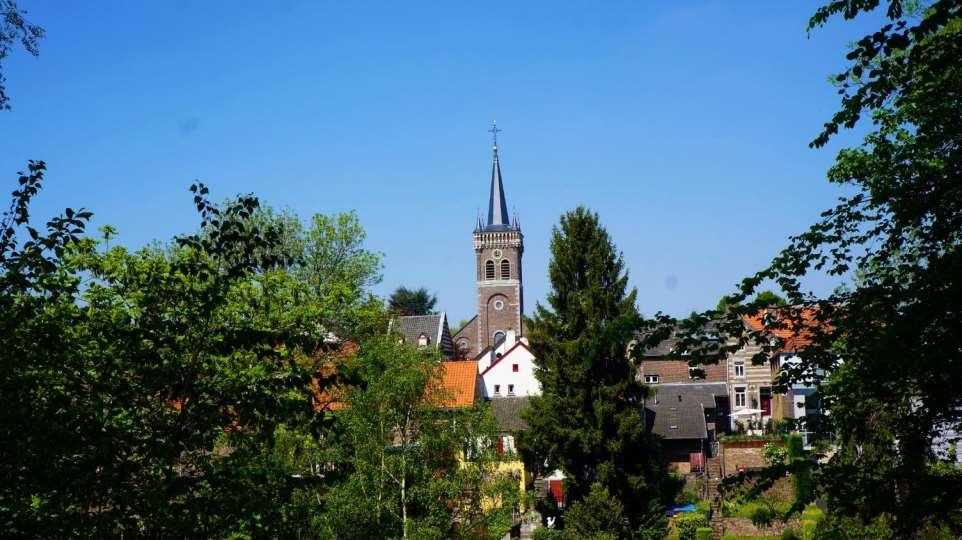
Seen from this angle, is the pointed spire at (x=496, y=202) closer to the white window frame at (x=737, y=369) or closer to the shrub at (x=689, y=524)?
the white window frame at (x=737, y=369)

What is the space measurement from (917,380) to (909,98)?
4769mm

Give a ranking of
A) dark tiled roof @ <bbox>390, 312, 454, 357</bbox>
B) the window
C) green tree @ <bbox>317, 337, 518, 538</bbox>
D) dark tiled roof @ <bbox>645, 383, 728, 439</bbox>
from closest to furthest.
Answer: green tree @ <bbox>317, 337, 518, 538</bbox> < dark tiled roof @ <bbox>645, 383, 728, 439</bbox> < the window < dark tiled roof @ <bbox>390, 312, 454, 357</bbox>

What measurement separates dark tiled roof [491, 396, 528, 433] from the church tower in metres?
38.3

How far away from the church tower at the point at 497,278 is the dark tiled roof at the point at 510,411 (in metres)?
38.3

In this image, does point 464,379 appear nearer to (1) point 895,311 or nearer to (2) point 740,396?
(2) point 740,396

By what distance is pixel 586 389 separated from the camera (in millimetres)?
33281

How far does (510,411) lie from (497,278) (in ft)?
139

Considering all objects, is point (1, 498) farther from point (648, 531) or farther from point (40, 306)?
point (648, 531)

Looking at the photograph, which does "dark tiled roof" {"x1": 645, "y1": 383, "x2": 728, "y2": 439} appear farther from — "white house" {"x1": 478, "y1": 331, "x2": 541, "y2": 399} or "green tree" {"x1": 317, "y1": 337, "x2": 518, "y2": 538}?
"green tree" {"x1": 317, "y1": 337, "x2": 518, "y2": 538}

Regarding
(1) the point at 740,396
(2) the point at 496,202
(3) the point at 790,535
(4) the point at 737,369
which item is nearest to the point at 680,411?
(4) the point at 737,369

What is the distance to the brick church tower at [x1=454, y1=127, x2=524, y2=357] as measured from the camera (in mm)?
87875

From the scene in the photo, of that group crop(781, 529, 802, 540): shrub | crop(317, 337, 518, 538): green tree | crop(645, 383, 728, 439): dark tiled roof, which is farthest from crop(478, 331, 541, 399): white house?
crop(317, 337, 518, 538): green tree

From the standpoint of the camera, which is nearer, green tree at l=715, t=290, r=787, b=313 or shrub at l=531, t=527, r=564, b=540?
green tree at l=715, t=290, r=787, b=313

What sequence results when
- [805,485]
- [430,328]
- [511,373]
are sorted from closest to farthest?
[805,485] < [511,373] < [430,328]
